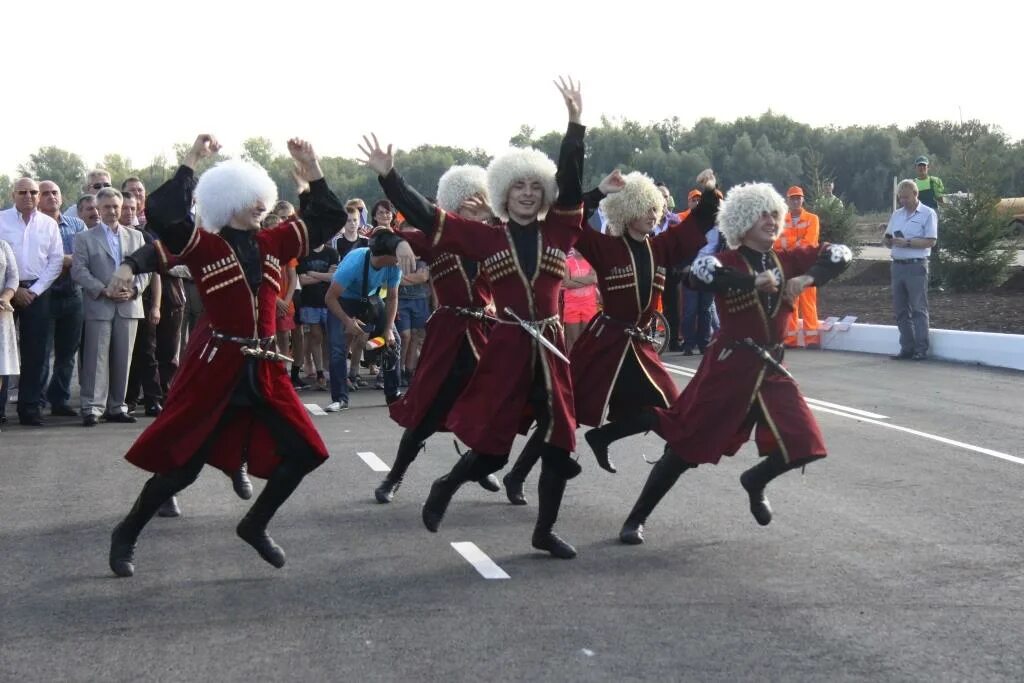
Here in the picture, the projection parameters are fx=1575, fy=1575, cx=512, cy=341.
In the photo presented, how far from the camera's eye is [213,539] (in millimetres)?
8219

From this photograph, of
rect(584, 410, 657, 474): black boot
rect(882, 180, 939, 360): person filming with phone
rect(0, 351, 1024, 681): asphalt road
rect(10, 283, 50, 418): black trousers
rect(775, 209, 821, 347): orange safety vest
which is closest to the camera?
rect(0, 351, 1024, 681): asphalt road

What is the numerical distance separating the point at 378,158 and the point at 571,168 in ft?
3.06

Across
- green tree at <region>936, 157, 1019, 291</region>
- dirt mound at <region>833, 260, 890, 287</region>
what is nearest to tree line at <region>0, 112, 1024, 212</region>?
dirt mound at <region>833, 260, 890, 287</region>

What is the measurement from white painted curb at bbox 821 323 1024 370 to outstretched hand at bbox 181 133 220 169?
40.5 feet

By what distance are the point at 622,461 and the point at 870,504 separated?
2375 millimetres

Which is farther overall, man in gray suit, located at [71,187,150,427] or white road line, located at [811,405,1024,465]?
man in gray suit, located at [71,187,150,427]

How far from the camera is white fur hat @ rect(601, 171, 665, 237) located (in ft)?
28.5

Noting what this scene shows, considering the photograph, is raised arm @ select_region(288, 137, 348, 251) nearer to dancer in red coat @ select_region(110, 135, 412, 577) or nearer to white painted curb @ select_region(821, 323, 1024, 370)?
dancer in red coat @ select_region(110, 135, 412, 577)

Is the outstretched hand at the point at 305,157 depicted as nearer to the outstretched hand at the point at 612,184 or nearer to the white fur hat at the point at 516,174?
the white fur hat at the point at 516,174

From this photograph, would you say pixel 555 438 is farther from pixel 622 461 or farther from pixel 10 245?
pixel 10 245

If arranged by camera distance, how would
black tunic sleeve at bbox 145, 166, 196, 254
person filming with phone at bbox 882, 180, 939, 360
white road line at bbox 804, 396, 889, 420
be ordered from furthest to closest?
person filming with phone at bbox 882, 180, 939, 360 → white road line at bbox 804, 396, 889, 420 → black tunic sleeve at bbox 145, 166, 196, 254

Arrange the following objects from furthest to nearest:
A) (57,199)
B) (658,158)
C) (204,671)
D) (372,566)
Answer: (658,158)
(57,199)
(372,566)
(204,671)

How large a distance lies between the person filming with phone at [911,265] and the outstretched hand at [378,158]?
40.4ft

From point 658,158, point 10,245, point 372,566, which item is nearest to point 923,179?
point 10,245
